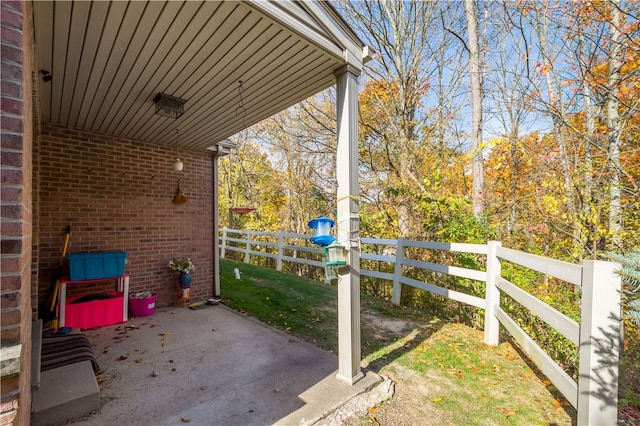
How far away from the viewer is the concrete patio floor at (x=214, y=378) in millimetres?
2283

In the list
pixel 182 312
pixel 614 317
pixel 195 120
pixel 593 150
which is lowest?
pixel 182 312

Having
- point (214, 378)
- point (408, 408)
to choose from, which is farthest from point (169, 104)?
point (408, 408)

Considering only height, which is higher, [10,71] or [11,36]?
[11,36]

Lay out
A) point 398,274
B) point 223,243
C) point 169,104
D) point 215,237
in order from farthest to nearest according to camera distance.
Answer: point 223,243, point 215,237, point 398,274, point 169,104

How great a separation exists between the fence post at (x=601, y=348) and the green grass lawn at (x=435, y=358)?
70 cm

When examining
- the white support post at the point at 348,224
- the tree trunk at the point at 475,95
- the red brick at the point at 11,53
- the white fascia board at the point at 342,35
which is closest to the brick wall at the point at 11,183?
the red brick at the point at 11,53

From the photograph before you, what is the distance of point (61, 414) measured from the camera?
7.26 ft

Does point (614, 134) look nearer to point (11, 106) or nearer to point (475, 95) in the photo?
point (475, 95)

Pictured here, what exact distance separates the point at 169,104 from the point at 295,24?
1.95m

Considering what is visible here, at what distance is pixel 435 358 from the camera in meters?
3.25

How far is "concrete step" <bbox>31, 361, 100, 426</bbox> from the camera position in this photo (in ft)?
7.12

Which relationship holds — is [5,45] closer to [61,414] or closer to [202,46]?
[202,46]

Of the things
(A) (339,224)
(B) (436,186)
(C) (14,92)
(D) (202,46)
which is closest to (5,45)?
(C) (14,92)

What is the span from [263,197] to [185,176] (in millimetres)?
9115
